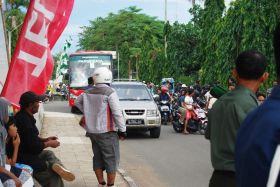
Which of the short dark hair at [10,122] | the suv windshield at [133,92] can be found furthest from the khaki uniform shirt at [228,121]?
the suv windshield at [133,92]

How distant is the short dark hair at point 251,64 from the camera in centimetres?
335

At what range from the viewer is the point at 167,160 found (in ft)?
39.0

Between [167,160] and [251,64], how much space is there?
341 inches

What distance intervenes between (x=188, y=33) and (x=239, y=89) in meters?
35.5

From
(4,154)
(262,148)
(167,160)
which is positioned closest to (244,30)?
(167,160)

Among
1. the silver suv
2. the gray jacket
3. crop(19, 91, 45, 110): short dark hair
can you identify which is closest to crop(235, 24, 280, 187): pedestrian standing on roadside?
crop(19, 91, 45, 110): short dark hair

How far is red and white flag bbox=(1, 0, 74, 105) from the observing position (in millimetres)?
5410

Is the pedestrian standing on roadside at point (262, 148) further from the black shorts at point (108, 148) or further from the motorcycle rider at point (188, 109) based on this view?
the motorcycle rider at point (188, 109)

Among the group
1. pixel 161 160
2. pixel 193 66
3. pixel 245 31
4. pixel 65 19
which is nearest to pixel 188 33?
pixel 193 66

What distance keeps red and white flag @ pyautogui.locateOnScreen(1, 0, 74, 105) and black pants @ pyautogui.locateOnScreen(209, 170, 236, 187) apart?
7.59 ft

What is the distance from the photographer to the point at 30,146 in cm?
579

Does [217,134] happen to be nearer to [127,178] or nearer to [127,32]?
[127,178]

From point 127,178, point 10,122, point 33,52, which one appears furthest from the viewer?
point 127,178

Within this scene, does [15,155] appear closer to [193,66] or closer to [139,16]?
[193,66]
